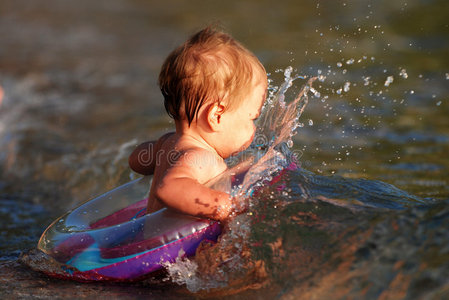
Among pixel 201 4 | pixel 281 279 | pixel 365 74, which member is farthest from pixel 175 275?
pixel 201 4

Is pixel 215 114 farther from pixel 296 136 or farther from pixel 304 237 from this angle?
pixel 296 136

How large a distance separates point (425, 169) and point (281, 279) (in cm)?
230

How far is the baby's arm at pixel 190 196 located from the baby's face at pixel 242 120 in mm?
353

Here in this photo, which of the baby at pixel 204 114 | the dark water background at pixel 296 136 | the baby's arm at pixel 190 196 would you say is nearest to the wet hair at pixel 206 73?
the baby at pixel 204 114

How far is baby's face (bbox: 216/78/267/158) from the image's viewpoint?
3066 mm

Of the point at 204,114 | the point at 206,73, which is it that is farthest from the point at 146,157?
the point at 206,73

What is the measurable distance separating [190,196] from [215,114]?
50 cm

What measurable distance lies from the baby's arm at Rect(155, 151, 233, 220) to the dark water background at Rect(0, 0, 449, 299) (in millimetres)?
223

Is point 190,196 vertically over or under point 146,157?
under

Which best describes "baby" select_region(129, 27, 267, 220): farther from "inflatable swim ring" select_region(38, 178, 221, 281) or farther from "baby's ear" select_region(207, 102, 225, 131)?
"inflatable swim ring" select_region(38, 178, 221, 281)

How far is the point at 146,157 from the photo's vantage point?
3.45m

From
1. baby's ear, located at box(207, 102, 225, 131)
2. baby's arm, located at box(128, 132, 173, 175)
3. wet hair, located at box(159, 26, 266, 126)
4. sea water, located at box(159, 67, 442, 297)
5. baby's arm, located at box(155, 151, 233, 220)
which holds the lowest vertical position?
sea water, located at box(159, 67, 442, 297)

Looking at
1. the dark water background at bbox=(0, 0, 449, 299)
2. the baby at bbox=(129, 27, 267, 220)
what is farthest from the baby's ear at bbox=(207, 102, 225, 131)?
the dark water background at bbox=(0, 0, 449, 299)

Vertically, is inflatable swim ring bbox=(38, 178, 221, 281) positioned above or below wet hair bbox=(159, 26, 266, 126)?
below
